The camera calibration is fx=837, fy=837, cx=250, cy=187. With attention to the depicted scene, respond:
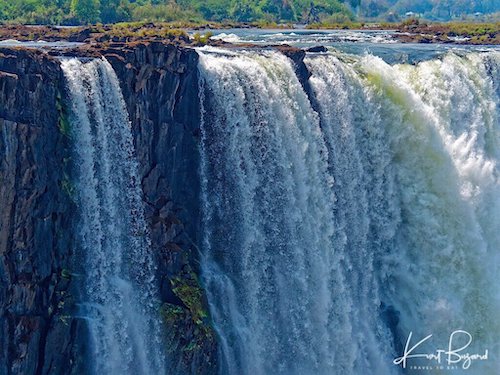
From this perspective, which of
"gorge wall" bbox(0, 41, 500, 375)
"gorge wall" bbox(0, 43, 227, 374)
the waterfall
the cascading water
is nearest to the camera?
"gorge wall" bbox(0, 43, 227, 374)

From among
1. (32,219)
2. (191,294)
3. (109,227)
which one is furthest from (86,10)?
(32,219)

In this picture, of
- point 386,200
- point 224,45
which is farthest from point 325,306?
point 224,45

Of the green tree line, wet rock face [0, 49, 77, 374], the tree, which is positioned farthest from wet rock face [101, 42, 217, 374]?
the tree

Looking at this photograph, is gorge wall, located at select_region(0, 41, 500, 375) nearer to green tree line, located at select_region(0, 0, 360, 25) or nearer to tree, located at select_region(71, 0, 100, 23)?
tree, located at select_region(71, 0, 100, 23)

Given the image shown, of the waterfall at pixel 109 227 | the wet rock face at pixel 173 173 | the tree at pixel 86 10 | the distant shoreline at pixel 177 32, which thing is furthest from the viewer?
the tree at pixel 86 10

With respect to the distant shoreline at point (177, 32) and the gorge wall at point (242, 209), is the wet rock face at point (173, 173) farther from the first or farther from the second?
the distant shoreline at point (177, 32)

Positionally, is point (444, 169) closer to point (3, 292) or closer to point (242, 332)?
point (242, 332)

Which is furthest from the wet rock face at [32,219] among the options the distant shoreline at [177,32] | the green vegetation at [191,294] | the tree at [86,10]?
the tree at [86,10]

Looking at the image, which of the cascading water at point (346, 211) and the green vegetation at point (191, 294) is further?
the cascading water at point (346, 211)

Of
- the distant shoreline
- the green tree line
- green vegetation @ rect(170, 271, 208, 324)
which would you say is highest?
the distant shoreline
